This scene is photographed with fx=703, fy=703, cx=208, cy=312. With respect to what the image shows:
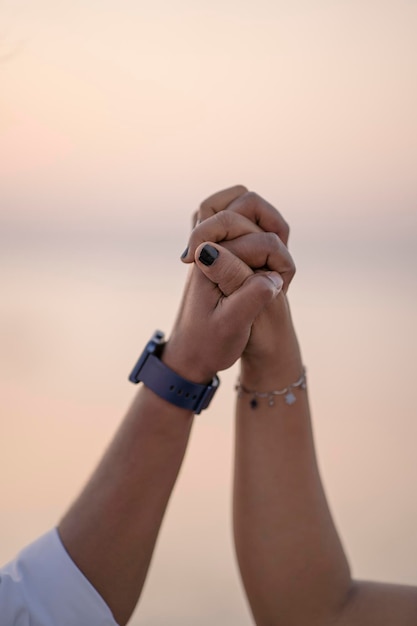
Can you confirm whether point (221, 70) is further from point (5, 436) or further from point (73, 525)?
point (73, 525)

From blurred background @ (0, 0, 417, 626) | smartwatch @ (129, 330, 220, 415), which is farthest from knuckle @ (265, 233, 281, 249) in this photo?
blurred background @ (0, 0, 417, 626)

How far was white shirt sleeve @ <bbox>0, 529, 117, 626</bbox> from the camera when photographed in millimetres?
898

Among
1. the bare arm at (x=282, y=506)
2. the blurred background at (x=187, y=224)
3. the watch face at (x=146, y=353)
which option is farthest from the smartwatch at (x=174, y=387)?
the blurred background at (x=187, y=224)

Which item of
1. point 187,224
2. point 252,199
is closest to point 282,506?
point 252,199

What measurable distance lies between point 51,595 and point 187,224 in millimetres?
1700

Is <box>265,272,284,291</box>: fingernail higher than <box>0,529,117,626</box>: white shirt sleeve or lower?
higher

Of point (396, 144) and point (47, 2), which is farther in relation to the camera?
point (396, 144)

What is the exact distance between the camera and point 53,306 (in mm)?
2461

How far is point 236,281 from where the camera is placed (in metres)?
0.97

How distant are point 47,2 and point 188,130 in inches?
24.3

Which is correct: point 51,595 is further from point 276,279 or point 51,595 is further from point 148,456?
point 276,279

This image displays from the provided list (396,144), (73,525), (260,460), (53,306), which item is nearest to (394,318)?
(396,144)

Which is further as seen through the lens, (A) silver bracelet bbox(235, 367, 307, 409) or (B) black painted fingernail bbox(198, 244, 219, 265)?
(A) silver bracelet bbox(235, 367, 307, 409)

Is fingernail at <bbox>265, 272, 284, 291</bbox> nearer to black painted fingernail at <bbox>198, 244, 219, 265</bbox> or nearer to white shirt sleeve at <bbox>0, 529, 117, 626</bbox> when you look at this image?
black painted fingernail at <bbox>198, 244, 219, 265</bbox>
